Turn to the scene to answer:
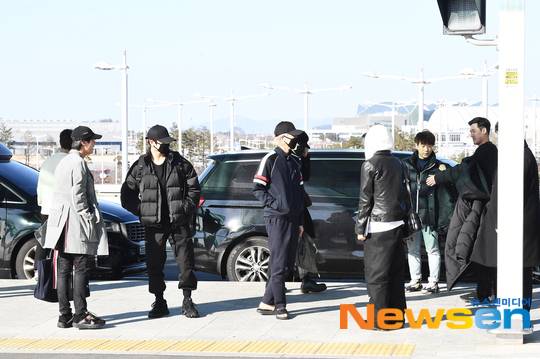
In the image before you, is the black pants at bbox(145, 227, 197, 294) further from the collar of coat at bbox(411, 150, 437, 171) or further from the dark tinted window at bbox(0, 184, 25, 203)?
the dark tinted window at bbox(0, 184, 25, 203)

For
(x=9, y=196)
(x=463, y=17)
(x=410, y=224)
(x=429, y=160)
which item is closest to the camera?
(x=463, y=17)

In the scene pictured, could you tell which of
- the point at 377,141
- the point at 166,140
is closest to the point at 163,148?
the point at 166,140

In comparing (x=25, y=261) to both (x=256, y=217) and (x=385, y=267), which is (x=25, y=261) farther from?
(x=385, y=267)

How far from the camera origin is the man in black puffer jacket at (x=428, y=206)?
8211 millimetres

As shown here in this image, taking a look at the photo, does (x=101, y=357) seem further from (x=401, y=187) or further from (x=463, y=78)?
(x=463, y=78)

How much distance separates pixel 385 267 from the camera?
21.5ft

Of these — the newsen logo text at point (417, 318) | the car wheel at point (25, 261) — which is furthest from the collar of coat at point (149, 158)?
the car wheel at point (25, 261)

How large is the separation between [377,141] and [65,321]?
3.34m

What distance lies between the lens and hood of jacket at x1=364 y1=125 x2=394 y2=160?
655cm

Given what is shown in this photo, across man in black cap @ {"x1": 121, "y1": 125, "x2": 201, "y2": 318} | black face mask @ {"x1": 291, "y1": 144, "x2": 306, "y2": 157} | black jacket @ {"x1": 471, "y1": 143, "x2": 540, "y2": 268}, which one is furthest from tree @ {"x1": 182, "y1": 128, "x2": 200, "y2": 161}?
black jacket @ {"x1": 471, "y1": 143, "x2": 540, "y2": 268}

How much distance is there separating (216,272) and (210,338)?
9.84ft

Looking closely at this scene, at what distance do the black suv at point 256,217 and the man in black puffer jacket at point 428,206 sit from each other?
1.72 ft

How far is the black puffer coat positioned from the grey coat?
3.52 metres

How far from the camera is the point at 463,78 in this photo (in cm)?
3606
